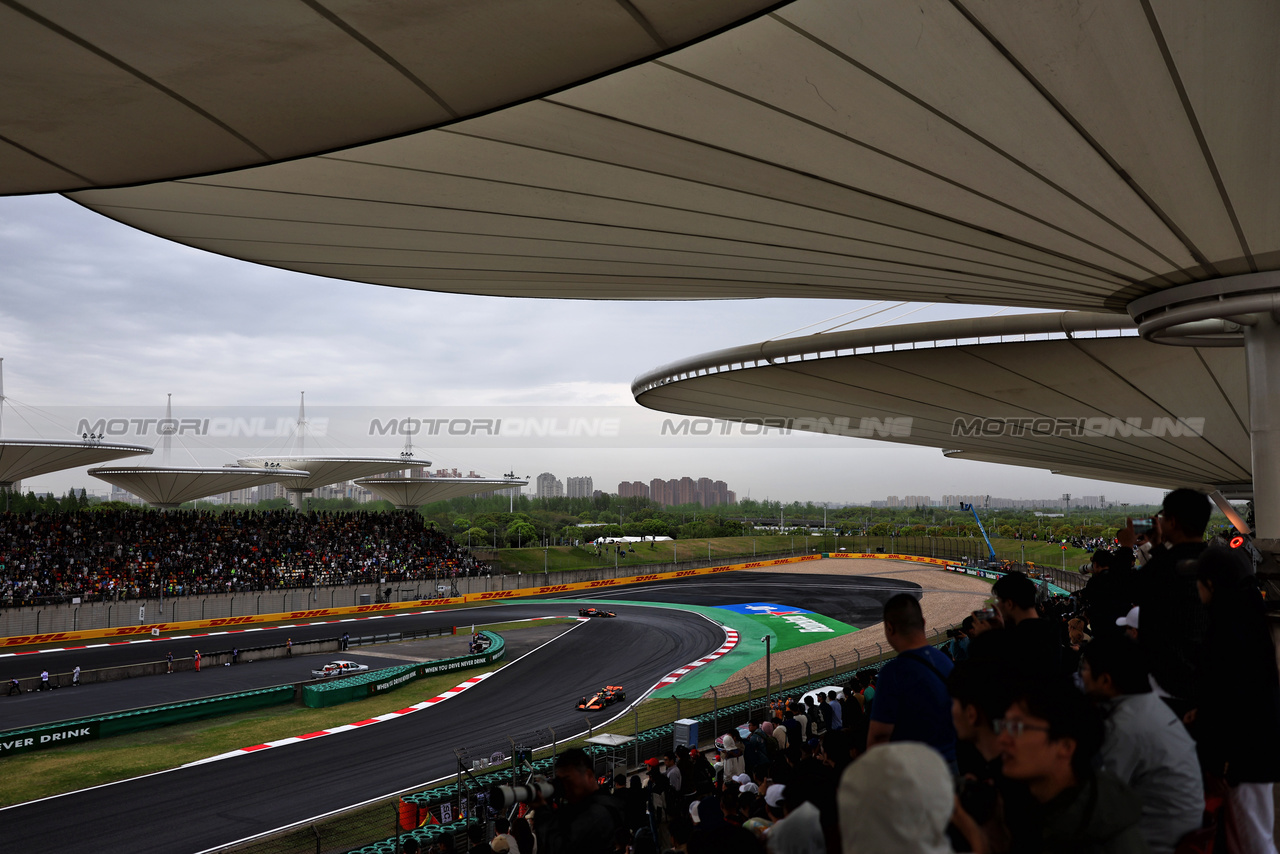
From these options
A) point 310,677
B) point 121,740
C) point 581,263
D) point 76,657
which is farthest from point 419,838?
point 76,657

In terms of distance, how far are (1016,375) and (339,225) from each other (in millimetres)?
10495

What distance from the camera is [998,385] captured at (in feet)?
44.0

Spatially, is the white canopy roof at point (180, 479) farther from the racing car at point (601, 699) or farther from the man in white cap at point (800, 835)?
the man in white cap at point (800, 835)

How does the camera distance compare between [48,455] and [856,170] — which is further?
[48,455]

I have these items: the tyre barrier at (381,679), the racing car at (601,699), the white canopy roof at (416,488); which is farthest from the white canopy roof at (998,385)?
the white canopy roof at (416,488)

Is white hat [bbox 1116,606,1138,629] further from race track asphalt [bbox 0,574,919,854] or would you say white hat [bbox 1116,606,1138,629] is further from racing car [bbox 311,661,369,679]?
racing car [bbox 311,661,369,679]

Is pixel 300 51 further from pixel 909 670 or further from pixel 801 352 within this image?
pixel 801 352

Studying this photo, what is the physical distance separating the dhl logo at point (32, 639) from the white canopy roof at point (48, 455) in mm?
10983

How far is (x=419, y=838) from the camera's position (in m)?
11.2

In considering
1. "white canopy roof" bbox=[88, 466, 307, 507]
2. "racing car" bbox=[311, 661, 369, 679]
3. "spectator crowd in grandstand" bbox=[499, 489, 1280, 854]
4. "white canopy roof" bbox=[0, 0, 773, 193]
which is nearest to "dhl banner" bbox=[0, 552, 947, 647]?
"racing car" bbox=[311, 661, 369, 679]

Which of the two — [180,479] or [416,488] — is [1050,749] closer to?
[180,479]

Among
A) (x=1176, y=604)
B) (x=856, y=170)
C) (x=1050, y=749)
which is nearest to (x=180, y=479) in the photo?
(x=856, y=170)

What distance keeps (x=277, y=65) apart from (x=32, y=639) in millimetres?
42300

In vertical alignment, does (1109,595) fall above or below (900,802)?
below
